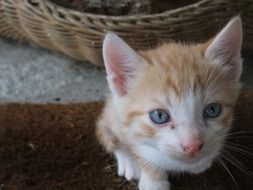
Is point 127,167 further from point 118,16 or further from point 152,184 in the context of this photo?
point 118,16

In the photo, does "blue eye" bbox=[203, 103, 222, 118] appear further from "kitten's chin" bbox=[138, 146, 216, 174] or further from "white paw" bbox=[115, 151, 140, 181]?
Result: "white paw" bbox=[115, 151, 140, 181]

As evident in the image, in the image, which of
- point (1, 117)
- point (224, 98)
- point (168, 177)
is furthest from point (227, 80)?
point (1, 117)

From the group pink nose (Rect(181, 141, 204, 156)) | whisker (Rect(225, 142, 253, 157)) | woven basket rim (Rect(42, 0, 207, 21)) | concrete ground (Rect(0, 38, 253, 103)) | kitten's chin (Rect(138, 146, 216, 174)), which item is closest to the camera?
pink nose (Rect(181, 141, 204, 156))

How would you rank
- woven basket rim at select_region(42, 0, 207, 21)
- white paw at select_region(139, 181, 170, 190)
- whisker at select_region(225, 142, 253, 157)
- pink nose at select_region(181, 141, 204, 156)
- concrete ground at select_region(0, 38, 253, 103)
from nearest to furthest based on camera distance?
pink nose at select_region(181, 141, 204, 156)
white paw at select_region(139, 181, 170, 190)
whisker at select_region(225, 142, 253, 157)
woven basket rim at select_region(42, 0, 207, 21)
concrete ground at select_region(0, 38, 253, 103)

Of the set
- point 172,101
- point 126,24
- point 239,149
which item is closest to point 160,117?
point 172,101

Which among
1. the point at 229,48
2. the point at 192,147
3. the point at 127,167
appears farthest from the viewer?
the point at 127,167

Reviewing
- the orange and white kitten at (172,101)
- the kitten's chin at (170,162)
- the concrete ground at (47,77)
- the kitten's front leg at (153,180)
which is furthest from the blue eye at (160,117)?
the concrete ground at (47,77)

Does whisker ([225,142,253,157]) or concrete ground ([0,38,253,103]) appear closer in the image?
whisker ([225,142,253,157])

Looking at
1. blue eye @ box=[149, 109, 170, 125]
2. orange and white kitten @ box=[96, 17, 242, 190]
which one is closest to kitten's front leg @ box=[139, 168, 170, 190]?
orange and white kitten @ box=[96, 17, 242, 190]
